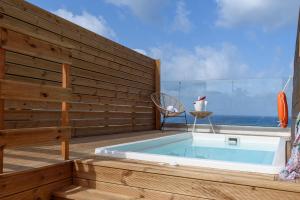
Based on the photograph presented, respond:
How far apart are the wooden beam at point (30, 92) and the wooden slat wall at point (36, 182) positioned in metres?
0.44

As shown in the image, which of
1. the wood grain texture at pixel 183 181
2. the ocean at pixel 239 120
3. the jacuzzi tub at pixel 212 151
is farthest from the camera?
the ocean at pixel 239 120

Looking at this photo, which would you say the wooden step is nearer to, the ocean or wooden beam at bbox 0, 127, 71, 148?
wooden beam at bbox 0, 127, 71, 148

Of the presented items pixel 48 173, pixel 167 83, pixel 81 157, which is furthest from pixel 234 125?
pixel 48 173

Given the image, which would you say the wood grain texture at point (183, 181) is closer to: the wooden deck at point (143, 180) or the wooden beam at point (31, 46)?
the wooden deck at point (143, 180)

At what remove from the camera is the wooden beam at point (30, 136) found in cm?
170

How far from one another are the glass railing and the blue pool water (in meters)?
1.84

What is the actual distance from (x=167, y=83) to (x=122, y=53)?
1.97 metres

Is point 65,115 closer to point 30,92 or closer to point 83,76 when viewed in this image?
point 30,92

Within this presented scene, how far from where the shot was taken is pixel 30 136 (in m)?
1.86

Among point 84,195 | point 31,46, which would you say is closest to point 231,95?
point 84,195

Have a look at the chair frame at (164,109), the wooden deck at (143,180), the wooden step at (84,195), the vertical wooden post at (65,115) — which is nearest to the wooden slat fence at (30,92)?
the vertical wooden post at (65,115)

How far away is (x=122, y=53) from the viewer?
17.1 ft

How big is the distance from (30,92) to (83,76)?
237cm

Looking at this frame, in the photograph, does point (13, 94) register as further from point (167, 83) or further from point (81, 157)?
point (167, 83)
